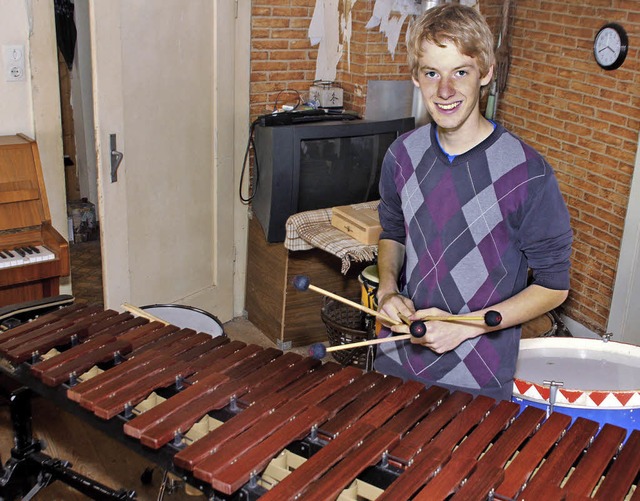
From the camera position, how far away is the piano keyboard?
3377 millimetres

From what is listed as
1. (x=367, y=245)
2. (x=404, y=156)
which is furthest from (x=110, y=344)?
(x=367, y=245)

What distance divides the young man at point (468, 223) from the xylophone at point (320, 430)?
0.48ft

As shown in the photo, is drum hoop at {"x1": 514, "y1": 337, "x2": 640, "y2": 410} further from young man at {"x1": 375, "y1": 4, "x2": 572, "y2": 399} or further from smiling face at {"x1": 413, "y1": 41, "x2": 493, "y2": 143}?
smiling face at {"x1": 413, "y1": 41, "x2": 493, "y2": 143}

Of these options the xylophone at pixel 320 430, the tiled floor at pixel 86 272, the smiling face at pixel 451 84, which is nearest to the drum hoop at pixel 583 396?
the xylophone at pixel 320 430

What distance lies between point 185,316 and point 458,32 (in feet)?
5.93

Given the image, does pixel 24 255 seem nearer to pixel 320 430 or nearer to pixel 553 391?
pixel 320 430

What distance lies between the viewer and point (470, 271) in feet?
6.98

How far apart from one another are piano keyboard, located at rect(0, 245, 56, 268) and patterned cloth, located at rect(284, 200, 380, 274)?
116cm

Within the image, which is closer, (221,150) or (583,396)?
(583,396)

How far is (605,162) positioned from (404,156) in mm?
2306

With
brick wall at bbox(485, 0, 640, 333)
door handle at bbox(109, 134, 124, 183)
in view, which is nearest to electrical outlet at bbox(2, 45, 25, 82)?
door handle at bbox(109, 134, 124, 183)

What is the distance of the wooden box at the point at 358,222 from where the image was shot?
3.85 metres

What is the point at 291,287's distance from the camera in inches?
171

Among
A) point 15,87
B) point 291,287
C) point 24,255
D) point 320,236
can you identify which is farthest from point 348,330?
point 15,87
